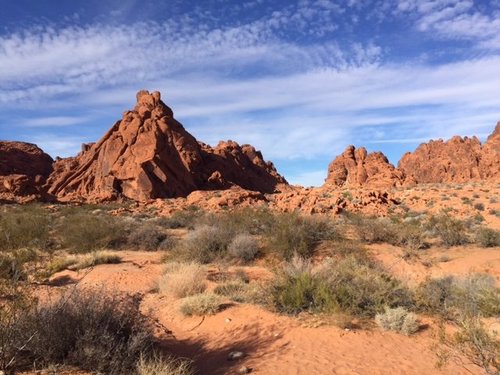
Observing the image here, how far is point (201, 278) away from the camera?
9.80 m

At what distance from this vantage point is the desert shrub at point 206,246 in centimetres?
1356

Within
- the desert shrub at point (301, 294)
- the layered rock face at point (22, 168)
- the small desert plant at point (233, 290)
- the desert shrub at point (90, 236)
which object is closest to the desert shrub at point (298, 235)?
the small desert plant at point (233, 290)

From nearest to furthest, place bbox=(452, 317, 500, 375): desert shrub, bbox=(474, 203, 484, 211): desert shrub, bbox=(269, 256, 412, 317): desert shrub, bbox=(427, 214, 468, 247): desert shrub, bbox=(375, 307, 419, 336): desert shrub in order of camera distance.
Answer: bbox=(452, 317, 500, 375): desert shrub, bbox=(375, 307, 419, 336): desert shrub, bbox=(269, 256, 412, 317): desert shrub, bbox=(427, 214, 468, 247): desert shrub, bbox=(474, 203, 484, 211): desert shrub

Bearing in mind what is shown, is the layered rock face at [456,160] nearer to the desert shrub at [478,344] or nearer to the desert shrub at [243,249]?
the desert shrub at [243,249]

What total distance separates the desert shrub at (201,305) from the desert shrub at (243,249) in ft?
17.5

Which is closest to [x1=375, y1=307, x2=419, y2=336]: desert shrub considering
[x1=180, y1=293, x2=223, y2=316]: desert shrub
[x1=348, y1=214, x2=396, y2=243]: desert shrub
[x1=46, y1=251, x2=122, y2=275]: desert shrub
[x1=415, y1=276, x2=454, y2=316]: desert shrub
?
[x1=415, y1=276, x2=454, y2=316]: desert shrub

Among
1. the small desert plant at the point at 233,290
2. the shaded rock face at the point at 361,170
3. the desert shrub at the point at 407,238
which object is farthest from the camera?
the shaded rock face at the point at 361,170

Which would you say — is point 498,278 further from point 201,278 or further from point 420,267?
point 201,278

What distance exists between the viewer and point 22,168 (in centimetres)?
6750

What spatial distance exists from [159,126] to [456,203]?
119 feet

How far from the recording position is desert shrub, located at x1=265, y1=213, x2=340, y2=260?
534 inches

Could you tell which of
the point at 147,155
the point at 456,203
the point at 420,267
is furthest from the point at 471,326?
the point at 147,155

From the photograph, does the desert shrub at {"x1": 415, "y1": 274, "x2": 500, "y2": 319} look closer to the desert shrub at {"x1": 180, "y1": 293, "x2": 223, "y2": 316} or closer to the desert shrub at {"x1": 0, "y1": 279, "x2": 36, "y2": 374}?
the desert shrub at {"x1": 180, "y1": 293, "x2": 223, "y2": 316}

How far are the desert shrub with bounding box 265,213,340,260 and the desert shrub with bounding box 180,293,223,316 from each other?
496 centimetres
